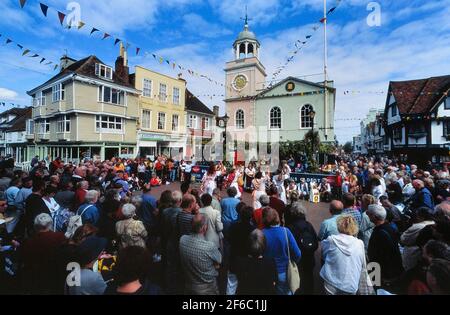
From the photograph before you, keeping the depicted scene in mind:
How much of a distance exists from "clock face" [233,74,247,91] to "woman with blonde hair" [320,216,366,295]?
27.2 metres

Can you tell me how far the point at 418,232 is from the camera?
320cm

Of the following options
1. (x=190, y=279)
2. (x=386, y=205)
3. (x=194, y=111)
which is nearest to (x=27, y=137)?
(x=194, y=111)

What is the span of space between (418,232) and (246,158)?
58.5 feet

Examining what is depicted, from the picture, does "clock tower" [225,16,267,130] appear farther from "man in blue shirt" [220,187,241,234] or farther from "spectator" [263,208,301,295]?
"spectator" [263,208,301,295]

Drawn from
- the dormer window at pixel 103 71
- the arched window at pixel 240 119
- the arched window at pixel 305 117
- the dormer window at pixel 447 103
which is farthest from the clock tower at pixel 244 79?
the dormer window at pixel 447 103

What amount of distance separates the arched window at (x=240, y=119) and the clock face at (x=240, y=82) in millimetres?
2928

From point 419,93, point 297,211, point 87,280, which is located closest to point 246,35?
point 419,93

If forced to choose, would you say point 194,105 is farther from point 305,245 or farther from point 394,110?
point 305,245

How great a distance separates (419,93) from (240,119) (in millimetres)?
18486

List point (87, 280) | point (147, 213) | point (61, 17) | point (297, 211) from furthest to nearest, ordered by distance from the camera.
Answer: point (61, 17)
point (147, 213)
point (297, 211)
point (87, 280)

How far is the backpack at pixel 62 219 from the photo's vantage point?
14.2 feet

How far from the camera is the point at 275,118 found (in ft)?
87.9

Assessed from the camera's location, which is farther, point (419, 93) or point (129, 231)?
point (419, 93)
